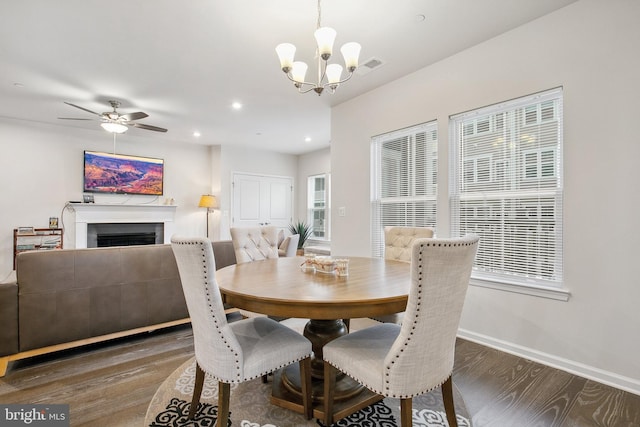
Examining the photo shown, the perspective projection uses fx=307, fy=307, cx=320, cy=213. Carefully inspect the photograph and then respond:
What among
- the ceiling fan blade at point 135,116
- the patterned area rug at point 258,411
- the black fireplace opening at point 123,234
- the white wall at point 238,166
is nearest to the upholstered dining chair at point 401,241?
the patterned area rug at point 258,411

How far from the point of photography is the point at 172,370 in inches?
84.7

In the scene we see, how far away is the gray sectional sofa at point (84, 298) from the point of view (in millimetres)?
2227

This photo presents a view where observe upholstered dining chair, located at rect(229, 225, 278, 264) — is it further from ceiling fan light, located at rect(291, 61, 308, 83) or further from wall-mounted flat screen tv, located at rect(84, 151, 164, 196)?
wall-mounted flat screen tv, located at rect(84, 151, 164, 196)

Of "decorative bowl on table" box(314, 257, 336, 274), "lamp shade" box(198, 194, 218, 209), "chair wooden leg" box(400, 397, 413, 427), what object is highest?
"lamp shade" box(198, 194, 218, 209)

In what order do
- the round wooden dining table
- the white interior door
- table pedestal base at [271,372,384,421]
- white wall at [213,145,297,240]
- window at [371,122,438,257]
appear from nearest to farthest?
1. the round wooden dining table
2. table pedestal base at [271,372,384,421]
3. window at [371,122,438,257]
4. white wall at [213,145,297,240]
5. the white interior door

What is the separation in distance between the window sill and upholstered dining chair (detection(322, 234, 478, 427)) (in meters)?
1.43

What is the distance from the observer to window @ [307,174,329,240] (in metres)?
6.85

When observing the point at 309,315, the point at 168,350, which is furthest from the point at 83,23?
the point at 309,315

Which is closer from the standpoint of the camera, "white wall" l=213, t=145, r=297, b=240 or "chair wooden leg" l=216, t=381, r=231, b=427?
"chair wooden leg" l=216, t=381, r=231, b=427

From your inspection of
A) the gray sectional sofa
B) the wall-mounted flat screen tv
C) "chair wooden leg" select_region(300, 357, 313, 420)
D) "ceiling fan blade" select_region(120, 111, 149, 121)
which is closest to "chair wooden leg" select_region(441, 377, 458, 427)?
"chair wooden leg" select_region(300, 357, 313, 420)

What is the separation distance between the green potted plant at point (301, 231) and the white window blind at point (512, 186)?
166 inches

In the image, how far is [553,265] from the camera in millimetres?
2326

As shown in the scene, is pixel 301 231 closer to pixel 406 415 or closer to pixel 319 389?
pixel 319 389

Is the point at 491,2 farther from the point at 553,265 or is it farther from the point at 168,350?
the point at 168,350
